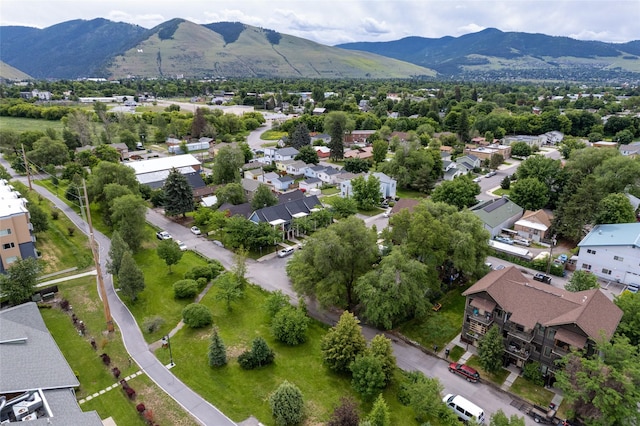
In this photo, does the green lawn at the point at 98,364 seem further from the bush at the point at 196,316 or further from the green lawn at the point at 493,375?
the green lawn at the point at 493,375

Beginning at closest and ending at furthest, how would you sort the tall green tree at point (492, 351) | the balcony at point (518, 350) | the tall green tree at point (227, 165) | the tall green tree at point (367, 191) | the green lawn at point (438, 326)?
the tall green tree at point (492, 351) → the balcony at point (518, 350) → the green lawn at point (438, 326) → the tall green tree at point (367, 191) → the tall green tree at point (227, 165)

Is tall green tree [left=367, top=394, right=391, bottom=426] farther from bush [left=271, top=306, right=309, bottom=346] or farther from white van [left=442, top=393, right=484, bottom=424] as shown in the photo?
bush [left=271, top=306, right=309, bottom=346]

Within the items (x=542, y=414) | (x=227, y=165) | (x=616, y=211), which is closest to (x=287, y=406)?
(x=542, y=414)

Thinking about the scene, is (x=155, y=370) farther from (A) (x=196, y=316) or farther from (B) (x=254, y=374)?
(B) (x=254, y=374)

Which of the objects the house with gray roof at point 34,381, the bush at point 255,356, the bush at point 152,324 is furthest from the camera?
the bush at point 152,324

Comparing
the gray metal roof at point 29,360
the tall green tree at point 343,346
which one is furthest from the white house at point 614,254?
the gray metal roof at point 29,360
